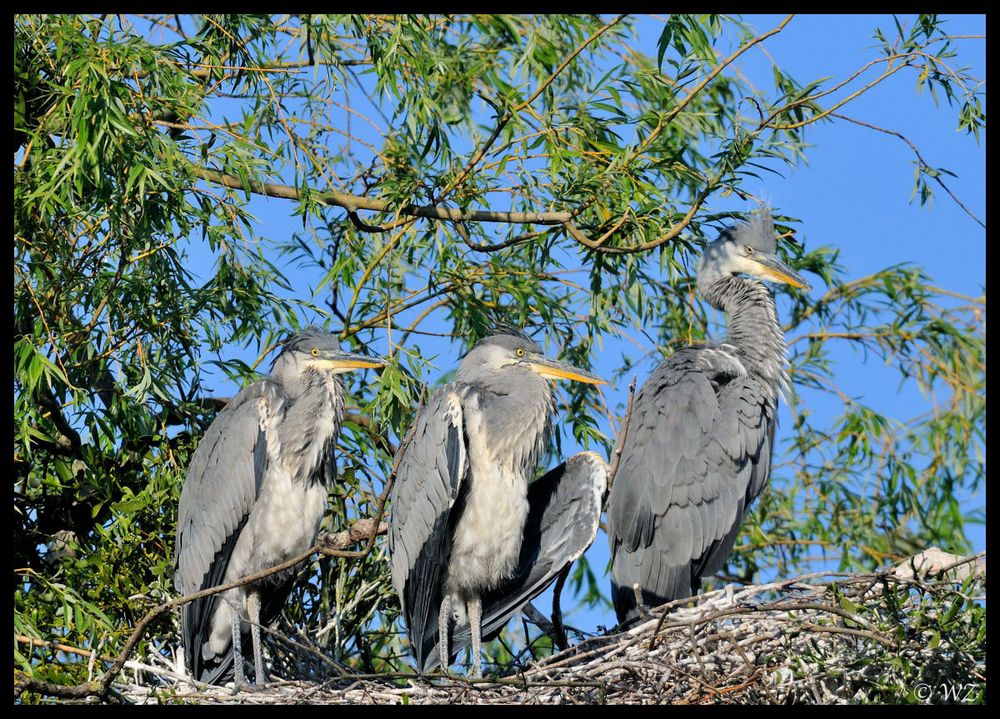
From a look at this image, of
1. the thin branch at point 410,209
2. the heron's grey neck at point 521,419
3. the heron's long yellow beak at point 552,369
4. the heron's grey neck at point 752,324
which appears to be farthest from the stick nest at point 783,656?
the thin branch at point 410,209

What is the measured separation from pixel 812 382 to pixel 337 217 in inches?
110

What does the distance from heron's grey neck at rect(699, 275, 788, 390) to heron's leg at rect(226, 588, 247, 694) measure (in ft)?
7.88

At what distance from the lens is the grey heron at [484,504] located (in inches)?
213

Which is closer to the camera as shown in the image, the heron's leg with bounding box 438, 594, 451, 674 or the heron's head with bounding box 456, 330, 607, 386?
the heron's leg with bounding box 438, 594, 451, 674

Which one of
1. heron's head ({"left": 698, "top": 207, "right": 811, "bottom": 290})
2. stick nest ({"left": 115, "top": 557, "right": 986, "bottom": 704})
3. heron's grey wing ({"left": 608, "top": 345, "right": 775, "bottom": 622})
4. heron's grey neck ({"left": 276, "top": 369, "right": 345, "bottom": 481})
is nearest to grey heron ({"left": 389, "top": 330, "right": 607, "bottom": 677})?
heron's grey wing ({"left": 608, "top": 345, "right": 775, "bottom": 622})

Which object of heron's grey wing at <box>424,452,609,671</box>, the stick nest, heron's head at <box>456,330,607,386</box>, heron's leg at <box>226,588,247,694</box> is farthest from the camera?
heron's head at <box>456,330,607,386</box>

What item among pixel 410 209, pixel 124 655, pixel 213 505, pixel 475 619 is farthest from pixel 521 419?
pixel 124 655

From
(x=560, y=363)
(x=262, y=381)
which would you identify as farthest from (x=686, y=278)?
(x=262, y=381)

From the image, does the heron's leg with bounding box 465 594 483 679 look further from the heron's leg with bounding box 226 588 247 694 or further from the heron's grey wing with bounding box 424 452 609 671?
the heron's leg with bounding box 226 588 247 694

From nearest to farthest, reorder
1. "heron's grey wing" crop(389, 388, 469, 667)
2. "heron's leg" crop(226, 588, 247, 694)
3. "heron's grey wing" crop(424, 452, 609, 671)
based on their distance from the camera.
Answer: "heron's grey wing" crop(389, 388, 469, 667) < "heron's leg" crop(226, 588, 247, 694) < "heron's grey wing" crop(424, 452, 609, 671)

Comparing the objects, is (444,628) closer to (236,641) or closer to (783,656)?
(236,641)

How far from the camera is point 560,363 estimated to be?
5855 mm

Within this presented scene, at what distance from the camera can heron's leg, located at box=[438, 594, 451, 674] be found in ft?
18.1
